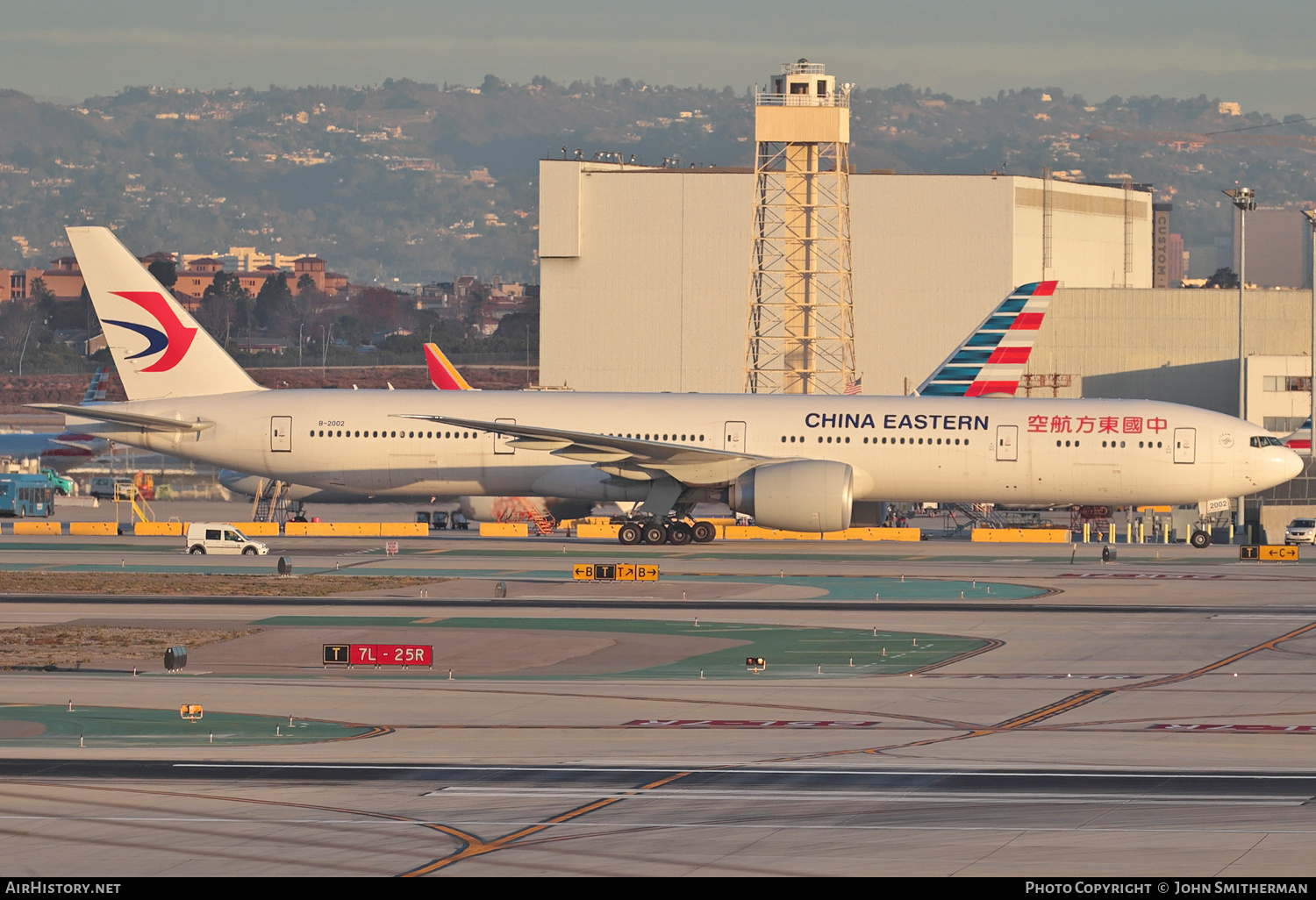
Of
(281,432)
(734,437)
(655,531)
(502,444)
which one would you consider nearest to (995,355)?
(734,437)

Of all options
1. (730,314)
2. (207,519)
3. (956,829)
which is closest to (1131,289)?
(730,314)

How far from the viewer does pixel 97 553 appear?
4912cm

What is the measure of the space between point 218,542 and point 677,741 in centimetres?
3128

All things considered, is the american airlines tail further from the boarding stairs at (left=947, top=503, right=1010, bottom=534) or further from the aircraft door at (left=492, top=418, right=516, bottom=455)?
the boarding stairs at (left=947, top=503, right=1010, bottom=534)

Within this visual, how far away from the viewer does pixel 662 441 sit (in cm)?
5216

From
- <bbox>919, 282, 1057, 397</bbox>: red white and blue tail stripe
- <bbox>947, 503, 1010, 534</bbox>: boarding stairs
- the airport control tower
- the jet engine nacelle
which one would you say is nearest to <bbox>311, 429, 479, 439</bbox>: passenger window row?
the jet engine nacelle

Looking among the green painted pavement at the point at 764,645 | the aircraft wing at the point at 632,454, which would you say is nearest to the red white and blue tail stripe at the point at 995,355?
the aircraft wing at the point at 632,454

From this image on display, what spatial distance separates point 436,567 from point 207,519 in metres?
28.9

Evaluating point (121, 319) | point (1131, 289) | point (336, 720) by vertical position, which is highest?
point (1131, 289)

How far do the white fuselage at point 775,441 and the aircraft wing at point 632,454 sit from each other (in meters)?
0.82

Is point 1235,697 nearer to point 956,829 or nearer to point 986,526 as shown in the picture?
point 956,829

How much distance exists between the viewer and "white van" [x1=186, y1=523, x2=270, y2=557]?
161 feet

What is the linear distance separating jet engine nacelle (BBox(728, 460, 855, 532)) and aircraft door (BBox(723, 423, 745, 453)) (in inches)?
84.4

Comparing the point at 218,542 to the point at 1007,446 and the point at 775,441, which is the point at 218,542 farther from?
the point at 1007,446
